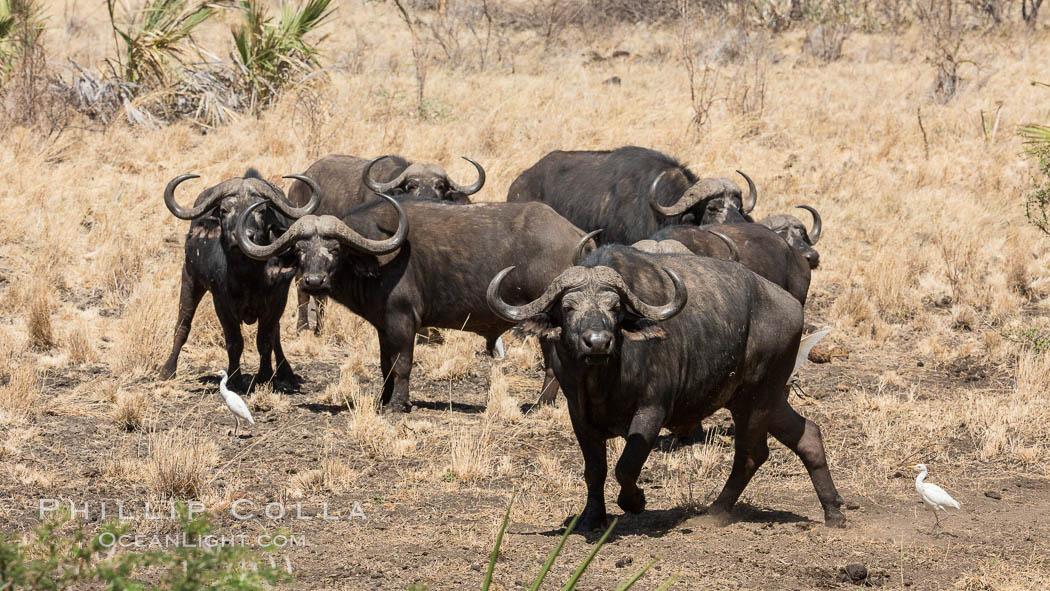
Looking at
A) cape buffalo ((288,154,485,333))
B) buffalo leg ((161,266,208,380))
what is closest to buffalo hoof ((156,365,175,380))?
buffalo leg ((161,266,208,380))

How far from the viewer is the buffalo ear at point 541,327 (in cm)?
560

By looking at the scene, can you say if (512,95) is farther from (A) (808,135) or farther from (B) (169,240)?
(B) (169,240)

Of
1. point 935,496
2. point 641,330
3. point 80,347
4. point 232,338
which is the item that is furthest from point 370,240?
point 935,496

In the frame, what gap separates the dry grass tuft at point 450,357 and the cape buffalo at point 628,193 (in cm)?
165

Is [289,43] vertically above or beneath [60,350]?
above

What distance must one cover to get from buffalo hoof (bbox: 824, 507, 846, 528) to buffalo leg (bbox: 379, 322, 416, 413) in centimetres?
377

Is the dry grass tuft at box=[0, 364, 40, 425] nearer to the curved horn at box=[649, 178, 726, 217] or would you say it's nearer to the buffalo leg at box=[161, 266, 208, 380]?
the buffalo leg at box=[161, 266, 208, 380]

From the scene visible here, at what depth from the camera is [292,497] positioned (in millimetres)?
6844

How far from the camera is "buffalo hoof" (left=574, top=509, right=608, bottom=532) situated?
20.1ft

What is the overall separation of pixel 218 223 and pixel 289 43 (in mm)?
8822

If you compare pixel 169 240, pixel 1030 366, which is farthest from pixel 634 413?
pixel 169 240

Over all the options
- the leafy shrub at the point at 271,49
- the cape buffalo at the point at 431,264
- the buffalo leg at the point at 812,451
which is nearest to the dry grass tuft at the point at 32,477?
the cape buffalo at the point at 431,264

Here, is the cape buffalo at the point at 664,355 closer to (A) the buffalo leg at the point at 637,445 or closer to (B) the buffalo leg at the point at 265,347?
(A) the buffalo leg at the point at 637,445

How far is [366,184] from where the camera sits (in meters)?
11.0
